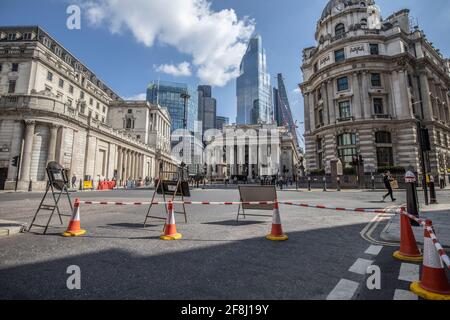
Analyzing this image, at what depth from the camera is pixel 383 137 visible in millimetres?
32875

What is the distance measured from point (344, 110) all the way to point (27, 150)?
145 feet

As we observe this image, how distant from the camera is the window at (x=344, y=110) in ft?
116

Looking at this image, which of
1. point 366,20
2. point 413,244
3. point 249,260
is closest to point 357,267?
point 413,244

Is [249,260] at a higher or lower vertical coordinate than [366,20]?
lower

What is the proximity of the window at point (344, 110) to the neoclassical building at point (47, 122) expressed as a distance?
39.3m

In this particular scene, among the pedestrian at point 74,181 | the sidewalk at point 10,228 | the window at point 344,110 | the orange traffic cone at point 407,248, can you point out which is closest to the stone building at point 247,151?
the window at point 344,110

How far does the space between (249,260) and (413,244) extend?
3.02 meters

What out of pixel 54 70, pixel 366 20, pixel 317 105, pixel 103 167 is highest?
pixel 366 20

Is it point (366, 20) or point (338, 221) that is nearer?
point (338, 221)

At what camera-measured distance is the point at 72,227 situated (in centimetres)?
565

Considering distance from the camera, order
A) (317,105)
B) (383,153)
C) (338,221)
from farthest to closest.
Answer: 1. (317,105)
2. (383,153)
3. (338,221)

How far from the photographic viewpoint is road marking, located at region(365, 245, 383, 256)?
4.34m

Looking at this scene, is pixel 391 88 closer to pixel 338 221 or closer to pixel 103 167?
pixel 338 221

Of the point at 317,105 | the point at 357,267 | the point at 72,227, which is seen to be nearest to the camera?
the point at 357,267
